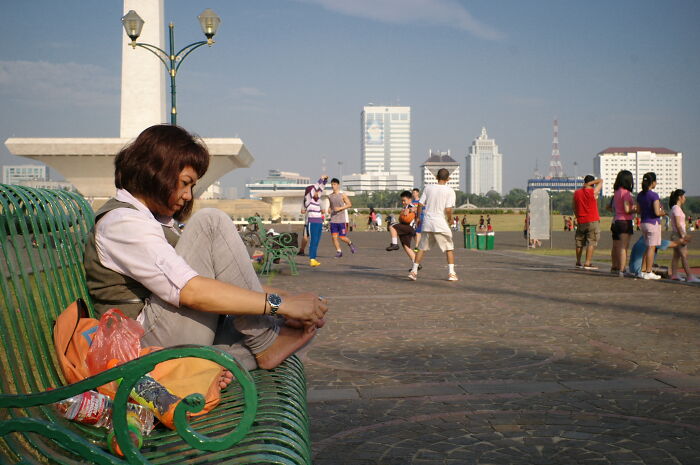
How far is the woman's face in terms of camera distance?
2612 mm

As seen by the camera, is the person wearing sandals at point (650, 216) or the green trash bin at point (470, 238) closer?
the person wearing sandals at point (650, 216)

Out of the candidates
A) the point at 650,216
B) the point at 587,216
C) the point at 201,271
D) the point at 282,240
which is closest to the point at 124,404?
the point at 201,271

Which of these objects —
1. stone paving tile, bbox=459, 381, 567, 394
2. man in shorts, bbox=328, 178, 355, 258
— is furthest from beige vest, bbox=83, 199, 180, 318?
man in shorts, bbox=328, 178, 355, 258

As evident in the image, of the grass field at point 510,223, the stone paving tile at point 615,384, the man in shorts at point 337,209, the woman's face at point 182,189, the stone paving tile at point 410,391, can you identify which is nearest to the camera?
the woman's face at point 182,189

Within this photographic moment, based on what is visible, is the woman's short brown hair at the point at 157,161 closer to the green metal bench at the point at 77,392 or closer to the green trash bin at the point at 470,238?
the green metal bench at the point at 77,392

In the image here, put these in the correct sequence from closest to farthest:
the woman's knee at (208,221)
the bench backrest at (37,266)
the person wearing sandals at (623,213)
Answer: the bench backrest at (37,266)
the woman's knee at (208,221)
the person wearing sandals at (623,213)

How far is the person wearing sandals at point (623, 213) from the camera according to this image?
11141mm

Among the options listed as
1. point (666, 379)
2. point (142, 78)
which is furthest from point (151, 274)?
point (142, 78)

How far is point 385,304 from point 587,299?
7.68ft

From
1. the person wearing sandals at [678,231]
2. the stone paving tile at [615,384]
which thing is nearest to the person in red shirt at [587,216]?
the person wearing sandals at [678,231]

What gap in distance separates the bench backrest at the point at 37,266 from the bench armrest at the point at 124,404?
302mm

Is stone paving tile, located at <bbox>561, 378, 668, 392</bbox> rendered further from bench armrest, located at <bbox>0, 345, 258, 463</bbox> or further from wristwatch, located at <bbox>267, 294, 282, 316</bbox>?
bench armrest, located at <bbox>0, 345, 258, 463</bbox>

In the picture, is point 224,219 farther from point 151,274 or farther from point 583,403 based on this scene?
point 583,403

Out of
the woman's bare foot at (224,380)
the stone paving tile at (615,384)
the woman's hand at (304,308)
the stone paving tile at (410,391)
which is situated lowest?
the stone paving tile at (410,391)
